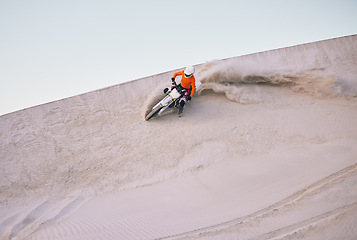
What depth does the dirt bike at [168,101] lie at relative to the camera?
20.7 feet

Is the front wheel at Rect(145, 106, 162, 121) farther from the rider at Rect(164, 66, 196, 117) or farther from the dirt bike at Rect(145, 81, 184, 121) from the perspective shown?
the rider at Rect(164, 66, 196, 117)

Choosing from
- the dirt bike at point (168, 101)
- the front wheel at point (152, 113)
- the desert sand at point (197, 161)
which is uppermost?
the dirt bike at point (168, 101)

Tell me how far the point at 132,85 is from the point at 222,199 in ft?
A: 17.2

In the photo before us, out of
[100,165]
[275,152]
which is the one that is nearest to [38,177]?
[100,165]

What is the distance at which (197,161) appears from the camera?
6.01 meters

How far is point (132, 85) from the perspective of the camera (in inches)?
338

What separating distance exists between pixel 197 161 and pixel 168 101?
68.2 inches

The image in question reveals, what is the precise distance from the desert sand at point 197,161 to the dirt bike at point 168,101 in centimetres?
29

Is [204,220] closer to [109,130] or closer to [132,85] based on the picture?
[109,130]

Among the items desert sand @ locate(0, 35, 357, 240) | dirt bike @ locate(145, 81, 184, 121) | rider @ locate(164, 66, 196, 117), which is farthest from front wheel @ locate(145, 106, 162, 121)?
rider @ locate(164, 66, 196, 117)

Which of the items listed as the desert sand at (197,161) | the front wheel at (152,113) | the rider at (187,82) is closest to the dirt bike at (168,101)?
the front wheel at (152,113)

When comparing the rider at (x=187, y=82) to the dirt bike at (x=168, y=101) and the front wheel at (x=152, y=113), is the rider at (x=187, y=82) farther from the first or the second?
the front wheel at (x=152, y=113)

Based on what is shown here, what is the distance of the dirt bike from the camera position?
6301 millimetres

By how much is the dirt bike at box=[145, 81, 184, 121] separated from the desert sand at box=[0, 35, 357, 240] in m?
0.29
